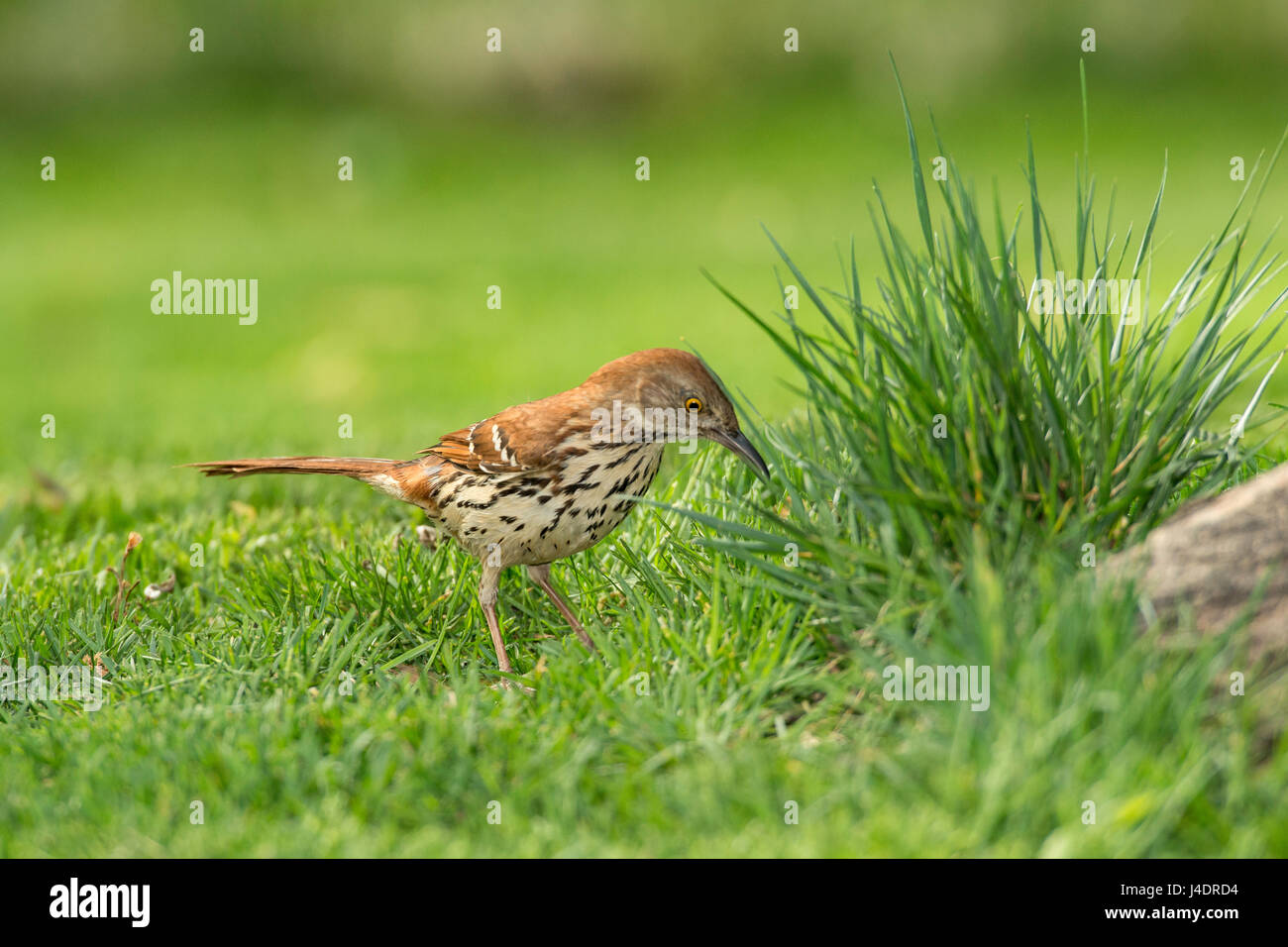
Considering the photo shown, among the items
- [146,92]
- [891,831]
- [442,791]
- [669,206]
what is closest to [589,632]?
[442,791]

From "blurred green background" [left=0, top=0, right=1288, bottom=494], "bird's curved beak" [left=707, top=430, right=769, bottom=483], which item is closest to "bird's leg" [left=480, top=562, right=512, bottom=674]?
"bird's curved beak" [left=707, top=430, right=769, bottom=483]

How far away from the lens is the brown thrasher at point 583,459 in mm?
3998

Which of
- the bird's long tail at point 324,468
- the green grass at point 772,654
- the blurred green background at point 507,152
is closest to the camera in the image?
the green grass at point 772,654

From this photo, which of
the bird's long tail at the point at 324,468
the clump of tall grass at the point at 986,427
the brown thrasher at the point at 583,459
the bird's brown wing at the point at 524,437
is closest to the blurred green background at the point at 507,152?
the bird's long tail at the point at 324,468

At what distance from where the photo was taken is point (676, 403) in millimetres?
3998

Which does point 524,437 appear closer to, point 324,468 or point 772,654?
point 324,468

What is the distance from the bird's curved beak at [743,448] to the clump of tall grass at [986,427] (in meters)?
0.25

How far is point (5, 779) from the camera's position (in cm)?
332

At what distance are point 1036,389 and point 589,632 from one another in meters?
1.42

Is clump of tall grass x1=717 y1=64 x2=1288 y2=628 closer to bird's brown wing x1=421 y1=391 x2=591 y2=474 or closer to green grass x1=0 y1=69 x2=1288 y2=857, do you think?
green grass x1=0 y1=69 x2=1288 y2=857

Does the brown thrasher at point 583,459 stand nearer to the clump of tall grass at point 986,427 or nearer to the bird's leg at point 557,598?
the bird's leg at point 557,598

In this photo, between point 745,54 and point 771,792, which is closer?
point 771,792

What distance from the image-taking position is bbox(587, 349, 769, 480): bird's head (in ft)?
13.1
